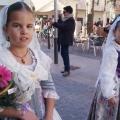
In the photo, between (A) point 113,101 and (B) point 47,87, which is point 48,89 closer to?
(B) point 47,87

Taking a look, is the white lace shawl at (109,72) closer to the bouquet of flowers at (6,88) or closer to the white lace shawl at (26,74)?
the white lace shawl at (26,74)

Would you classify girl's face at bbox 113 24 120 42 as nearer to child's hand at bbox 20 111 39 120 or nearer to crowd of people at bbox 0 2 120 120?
crowd of people at bbox 0 2 120 120

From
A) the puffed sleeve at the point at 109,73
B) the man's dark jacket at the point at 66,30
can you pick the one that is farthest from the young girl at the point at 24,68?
the man's dark jacket at the point at 66,30

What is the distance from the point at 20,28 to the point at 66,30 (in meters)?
4.76

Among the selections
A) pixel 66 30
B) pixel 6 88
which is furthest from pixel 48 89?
pixel 66 30

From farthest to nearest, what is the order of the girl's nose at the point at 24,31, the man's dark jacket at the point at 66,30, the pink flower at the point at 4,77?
the man's dark jacket at the point at 66,30, the girl's nose at the point at 24,31, the pink flower at the point at 4,77

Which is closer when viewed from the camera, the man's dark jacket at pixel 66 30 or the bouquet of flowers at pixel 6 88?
the bouquet of flowers at pixel 6 88

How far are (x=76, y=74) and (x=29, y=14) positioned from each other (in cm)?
504

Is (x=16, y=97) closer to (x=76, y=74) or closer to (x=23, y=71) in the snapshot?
(x=23, y=71)

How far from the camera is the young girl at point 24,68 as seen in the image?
1.45 meters

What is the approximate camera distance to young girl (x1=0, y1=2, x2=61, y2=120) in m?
1.45

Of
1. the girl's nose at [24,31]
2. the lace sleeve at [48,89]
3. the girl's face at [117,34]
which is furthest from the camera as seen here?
the girl's face at [117,34]

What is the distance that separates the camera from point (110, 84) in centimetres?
235

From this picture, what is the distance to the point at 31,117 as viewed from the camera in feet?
4.86
